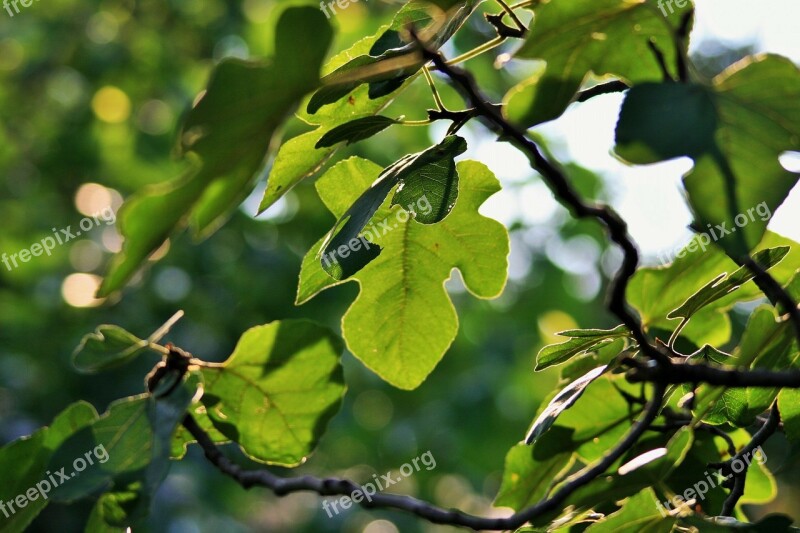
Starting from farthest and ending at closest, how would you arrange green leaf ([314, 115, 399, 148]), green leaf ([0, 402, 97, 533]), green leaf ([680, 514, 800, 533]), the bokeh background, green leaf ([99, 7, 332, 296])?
the bokeh background
green leaf ([0, 402, 97, 533])
green leaf ([314, 115, 399, 148])
green leaf ([680, 514, 800, 533])
green leaf ([99, 7, 332, 296])

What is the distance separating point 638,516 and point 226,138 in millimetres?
442

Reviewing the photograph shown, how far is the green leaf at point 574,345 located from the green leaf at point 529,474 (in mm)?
149

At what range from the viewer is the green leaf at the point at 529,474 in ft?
2.92

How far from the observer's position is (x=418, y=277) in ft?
2.81

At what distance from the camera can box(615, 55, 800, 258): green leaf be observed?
492 millimetres

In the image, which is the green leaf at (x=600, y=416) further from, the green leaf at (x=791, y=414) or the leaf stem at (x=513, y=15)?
the leaf stem at (x=513, y=15)

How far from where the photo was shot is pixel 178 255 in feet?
13.1

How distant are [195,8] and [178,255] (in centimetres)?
195

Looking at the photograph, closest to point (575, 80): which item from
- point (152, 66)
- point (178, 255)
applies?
point (178, 255)

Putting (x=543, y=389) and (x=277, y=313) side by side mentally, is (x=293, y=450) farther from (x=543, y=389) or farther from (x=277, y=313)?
(x=543, y=389)

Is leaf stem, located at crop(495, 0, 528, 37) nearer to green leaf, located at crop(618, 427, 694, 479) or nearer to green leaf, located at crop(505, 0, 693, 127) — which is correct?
green leaf, located at crop(505, 0, 693, 127)

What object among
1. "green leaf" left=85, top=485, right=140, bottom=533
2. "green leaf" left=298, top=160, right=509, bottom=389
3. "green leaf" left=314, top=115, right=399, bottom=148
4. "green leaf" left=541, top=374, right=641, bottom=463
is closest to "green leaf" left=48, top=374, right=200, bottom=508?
"green leaf" left=85, top=485, right=140, bottom=533

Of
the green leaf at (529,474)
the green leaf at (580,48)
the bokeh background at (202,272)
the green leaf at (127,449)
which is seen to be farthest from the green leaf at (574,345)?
the bokeh background at (202,272)

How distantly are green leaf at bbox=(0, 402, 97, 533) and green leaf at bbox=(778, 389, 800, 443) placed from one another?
67 cm
